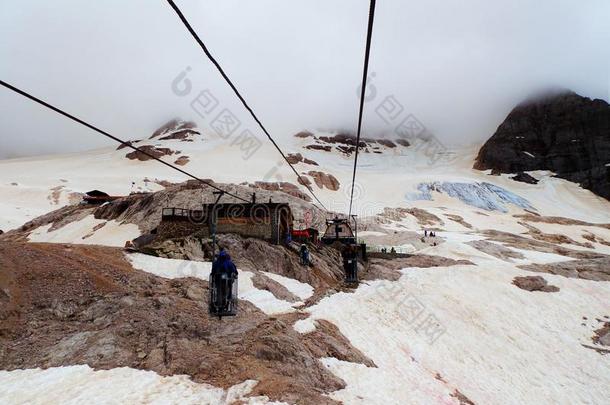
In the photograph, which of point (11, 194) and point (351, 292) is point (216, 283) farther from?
point (11, 194)

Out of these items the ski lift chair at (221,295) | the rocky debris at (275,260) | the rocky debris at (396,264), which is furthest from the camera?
the rocky debris at (396,264)

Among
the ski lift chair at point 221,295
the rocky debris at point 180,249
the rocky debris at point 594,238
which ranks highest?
the ski lift chair at point 221,295

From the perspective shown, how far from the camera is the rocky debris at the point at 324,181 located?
113494 mm

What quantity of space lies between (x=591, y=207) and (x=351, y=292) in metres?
135

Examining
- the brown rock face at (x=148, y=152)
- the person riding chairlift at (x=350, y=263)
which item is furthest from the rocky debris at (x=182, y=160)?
the person riding chairlift at (x=350, y=263)

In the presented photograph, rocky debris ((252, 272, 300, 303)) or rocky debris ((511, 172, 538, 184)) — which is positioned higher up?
rocky debris ((252, 272, 300, 303))

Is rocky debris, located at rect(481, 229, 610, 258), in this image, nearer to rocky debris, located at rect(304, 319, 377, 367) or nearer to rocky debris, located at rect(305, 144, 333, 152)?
rocky debris, located at rect(304, 319, 377, 367)

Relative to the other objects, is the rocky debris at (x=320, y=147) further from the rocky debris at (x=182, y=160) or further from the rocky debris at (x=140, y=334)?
the rocky debris at (x=140, y=334)

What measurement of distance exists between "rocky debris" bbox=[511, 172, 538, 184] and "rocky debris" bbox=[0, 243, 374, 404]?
5931 inches

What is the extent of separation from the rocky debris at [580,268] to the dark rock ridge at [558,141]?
118 meters

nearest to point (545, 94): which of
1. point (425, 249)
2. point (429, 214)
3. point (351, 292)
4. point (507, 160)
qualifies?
point (507, 160)

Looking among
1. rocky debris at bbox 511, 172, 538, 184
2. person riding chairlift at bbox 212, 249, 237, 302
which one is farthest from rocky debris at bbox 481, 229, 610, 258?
rocky debris at bbox 511, 172, 538, 184

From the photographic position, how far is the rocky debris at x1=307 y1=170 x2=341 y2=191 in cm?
11349

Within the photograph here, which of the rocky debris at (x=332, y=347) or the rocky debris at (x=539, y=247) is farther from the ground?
the rocky debris at (x=332, y=347)
